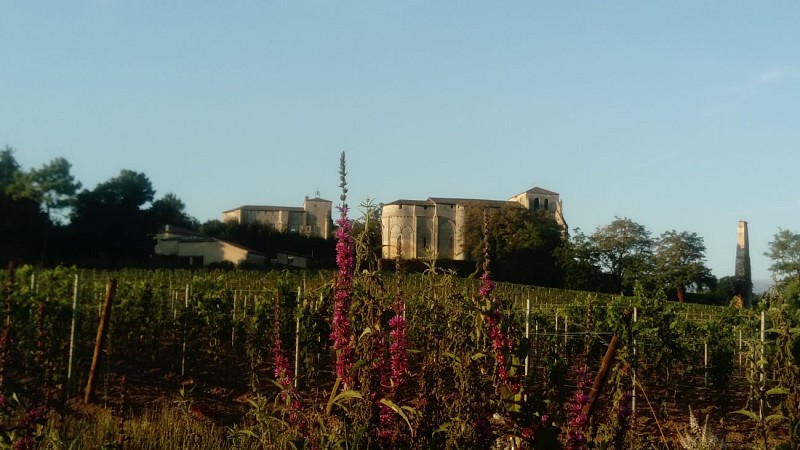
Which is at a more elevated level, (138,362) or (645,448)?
(645,448)

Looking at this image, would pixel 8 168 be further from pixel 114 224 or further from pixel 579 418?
pixel 579 418

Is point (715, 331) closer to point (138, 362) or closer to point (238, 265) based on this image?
point (138, 362)

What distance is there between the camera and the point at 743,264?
246 feet

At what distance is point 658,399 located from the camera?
1347 cm

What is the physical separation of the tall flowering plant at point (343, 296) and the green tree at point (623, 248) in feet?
226

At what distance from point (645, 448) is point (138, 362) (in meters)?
11.7

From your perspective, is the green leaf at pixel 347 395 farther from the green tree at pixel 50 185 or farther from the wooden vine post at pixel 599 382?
the green tree at pixel 50 185

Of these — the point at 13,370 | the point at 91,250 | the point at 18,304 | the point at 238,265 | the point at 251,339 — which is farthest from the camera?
the point at 238,265

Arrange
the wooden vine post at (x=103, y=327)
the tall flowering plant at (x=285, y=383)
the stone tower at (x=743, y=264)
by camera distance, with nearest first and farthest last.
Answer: the tall flowering plant at (x=285, y=383), the wooden vine post at (x=103, y=327), the stone tower at (x=743, y=264)

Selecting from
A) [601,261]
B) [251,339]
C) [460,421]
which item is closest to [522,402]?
Result: [460,421]

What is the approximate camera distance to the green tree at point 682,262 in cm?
6794

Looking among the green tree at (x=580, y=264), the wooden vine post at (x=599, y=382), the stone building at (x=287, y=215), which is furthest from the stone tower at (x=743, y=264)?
the wooden vine post at (x=599, y=382)

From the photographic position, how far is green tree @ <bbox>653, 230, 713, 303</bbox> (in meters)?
67.9

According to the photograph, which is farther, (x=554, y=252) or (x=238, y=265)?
(x=554, y=252)
